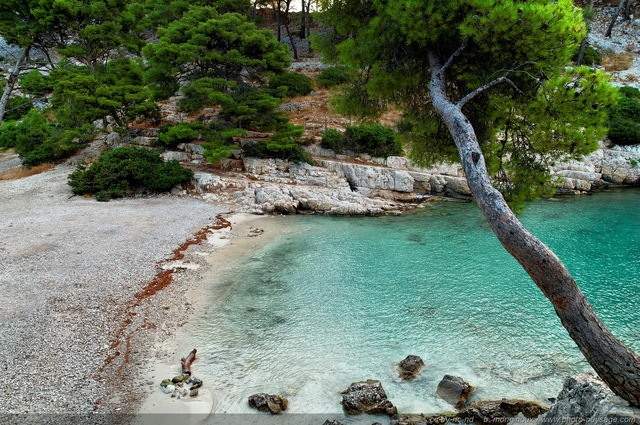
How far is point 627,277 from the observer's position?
11.5 m

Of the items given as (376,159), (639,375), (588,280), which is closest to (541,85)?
(639,375)

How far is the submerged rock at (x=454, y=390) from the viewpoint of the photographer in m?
6.14

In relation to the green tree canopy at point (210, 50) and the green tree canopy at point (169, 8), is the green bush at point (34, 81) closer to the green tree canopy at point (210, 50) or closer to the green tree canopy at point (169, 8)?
the green tree canopy at point (210, 50)

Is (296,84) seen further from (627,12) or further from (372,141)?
(627,12)

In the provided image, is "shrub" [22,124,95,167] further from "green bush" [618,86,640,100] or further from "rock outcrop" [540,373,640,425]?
"green bush" [618,86,640,100]

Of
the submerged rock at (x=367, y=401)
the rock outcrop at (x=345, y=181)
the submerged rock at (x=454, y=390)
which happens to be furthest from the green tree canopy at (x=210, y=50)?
the submerged rock at (x=454, y=390)

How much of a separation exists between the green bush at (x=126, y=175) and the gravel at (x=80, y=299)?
1.84 metres

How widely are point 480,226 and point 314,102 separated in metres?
20.0

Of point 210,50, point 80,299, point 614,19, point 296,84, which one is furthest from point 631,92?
point 80,299

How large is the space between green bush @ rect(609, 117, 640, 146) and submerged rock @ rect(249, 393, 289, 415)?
107 feet

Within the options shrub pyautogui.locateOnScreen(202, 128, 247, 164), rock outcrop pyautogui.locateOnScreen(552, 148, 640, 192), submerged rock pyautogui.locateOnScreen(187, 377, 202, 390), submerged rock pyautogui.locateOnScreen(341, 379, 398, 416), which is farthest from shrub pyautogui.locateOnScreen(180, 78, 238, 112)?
rock outcrop pyautogui.locateOnScreen(552, 148, 640, 192)

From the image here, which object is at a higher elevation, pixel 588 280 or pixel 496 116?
pixel 496 116

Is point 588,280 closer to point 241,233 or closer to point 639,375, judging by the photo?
point 639,375

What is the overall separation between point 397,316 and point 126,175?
16252mm
